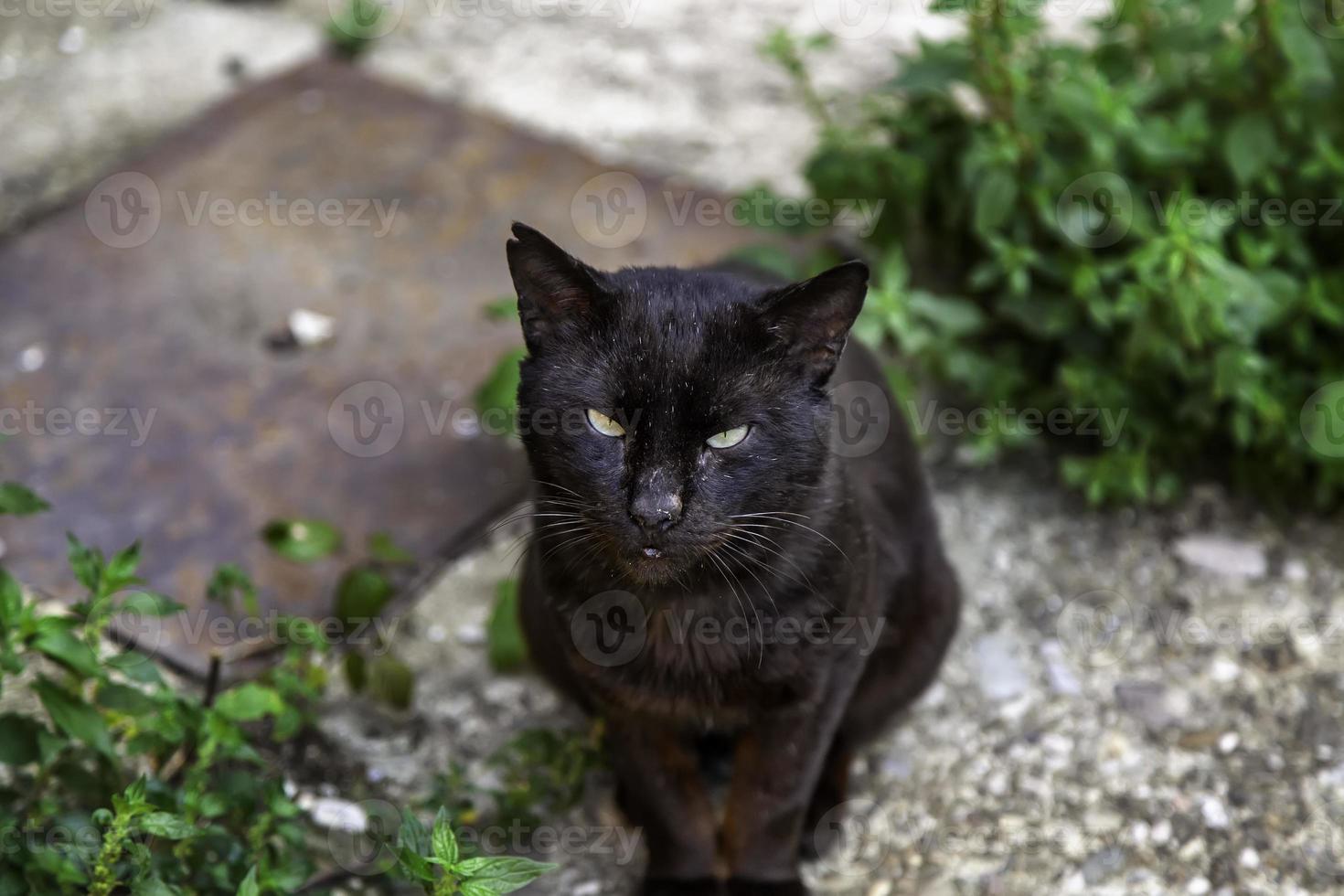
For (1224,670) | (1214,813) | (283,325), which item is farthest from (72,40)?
(1214,813)

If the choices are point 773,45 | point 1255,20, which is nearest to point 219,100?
point 773,45

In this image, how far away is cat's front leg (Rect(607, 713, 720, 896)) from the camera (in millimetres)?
2486

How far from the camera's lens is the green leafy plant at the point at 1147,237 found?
303 centimetres

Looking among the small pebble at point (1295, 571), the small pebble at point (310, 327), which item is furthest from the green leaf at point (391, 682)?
the small pebble at point (1295, 571)

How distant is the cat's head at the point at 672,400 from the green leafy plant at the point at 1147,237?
3.23 feet

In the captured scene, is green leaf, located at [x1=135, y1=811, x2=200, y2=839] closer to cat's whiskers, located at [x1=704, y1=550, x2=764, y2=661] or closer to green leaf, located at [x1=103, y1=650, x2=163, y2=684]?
green leaf, located at [x1=103, y1=650, x2=163, y2=684]

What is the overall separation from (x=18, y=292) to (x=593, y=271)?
90.1 inches

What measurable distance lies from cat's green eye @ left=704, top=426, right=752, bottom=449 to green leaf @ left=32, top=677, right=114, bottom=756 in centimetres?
119

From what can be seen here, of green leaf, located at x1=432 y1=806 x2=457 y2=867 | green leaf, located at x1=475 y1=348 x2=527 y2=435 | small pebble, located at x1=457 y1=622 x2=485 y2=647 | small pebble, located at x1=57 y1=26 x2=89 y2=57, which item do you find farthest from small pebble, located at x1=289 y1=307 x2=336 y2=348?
green leaf, located at x1=432 y1=806 x2=457 y2=867

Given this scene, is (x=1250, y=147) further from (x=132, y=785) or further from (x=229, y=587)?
(x=132, y=785)

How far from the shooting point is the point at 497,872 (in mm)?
2055

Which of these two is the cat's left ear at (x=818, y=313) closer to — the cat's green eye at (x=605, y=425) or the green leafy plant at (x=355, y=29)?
the cat's green eye at (x=605, y=425)

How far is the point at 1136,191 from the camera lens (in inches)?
128

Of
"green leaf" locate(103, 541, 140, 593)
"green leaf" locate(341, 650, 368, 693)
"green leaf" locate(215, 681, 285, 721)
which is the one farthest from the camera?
"green leaf" locate(341, 650, 368, 693)
